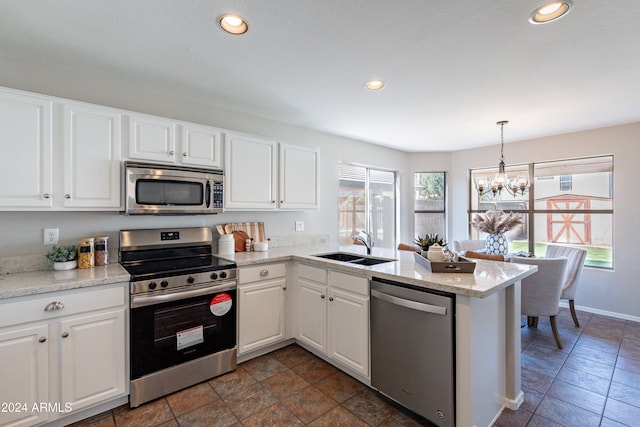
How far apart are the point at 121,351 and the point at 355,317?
1598mm

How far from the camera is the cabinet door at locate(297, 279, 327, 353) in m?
2.50

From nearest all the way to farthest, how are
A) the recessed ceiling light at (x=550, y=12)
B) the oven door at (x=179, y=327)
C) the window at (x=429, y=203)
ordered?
the recessed ceiling light at (x=550, y=12)
the oven door at (x=179, y=327)
the window at (x=429, y=203)

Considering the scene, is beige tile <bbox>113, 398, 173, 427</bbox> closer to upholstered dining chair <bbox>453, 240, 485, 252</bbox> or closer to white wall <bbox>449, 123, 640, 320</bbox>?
upholstered dining chair <bbox>453, 240, 485, 252</bbox>

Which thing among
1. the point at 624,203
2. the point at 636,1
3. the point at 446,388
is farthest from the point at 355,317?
the point at 624,203

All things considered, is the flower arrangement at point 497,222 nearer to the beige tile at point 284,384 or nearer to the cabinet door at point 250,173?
the cabinet door at point 250,173

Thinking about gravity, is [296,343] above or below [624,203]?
below

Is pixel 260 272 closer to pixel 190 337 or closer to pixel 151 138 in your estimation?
pixel 190 337

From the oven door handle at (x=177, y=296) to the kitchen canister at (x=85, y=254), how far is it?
54 centimetres

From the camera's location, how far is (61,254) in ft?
6.85

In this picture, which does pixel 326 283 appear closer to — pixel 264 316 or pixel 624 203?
pixel 264 316

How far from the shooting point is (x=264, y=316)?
2639 millimetres

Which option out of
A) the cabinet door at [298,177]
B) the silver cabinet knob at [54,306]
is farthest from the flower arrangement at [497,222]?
the silver cabinet knob at [54,306]

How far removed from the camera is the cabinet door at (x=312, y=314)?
2500 mm

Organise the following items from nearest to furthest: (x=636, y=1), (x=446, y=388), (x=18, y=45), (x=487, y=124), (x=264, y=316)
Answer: (x=636, y=1)
(x=446, y=388)
(x=18, y=45)
(x=264, y=316)
(x=487, y=124)
